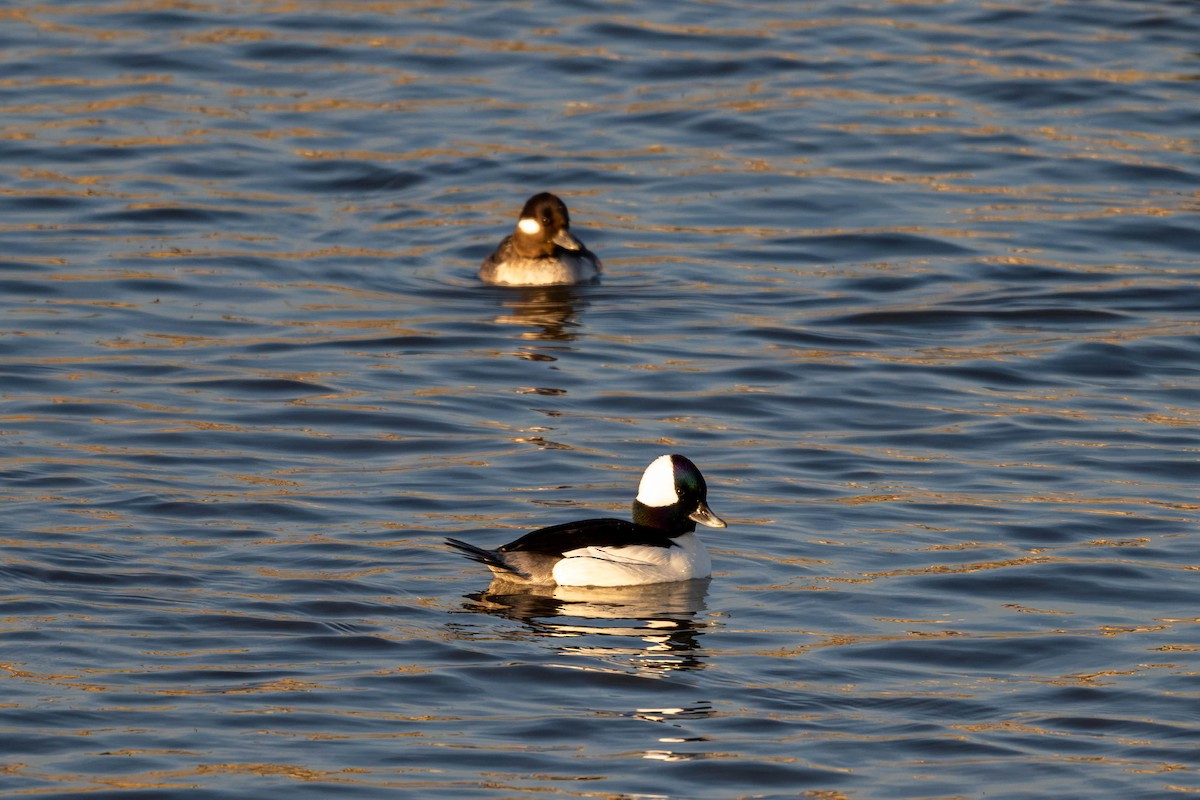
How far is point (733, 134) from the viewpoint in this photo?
2153 centimetres

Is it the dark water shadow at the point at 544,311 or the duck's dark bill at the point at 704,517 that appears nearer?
the duck's dark bill at the point at 704,517

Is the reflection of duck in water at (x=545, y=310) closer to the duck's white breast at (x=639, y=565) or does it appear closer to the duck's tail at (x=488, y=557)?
the duck's white breast at (x=639, y=565)

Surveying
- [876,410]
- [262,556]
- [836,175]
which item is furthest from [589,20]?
[262,556]

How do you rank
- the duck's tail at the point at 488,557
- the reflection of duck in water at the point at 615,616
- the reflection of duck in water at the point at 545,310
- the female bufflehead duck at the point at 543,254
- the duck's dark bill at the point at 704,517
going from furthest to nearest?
1. the female bufflehead duck at the point at 543,254
2. the reflection of duck in water at the point at 545,310
3. the duck's dark bill at the point at 704,517
4. the duck's tail at the point at 488,557
5. the reflection of duck in water at the point at 615,616

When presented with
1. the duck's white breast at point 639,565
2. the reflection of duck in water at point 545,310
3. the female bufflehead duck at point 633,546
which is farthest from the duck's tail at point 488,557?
the reflection of duck in water at point 545,310

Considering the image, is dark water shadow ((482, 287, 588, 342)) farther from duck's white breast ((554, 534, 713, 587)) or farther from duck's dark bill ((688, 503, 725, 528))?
duck's white breast ((554, 534, 713, 587))

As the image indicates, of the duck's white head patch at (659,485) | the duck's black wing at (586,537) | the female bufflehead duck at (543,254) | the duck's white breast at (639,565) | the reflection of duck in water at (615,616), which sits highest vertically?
the female bufflehead duck at (543,254)

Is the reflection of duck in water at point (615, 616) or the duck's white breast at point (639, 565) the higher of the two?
the duck's white breast at point (639, 565)

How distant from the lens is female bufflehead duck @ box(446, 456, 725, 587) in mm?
10539

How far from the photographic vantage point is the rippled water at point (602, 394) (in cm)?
886

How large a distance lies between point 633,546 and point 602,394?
3.57m

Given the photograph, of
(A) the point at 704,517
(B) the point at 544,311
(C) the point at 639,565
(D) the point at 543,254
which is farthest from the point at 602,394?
(C) the point at 639,565

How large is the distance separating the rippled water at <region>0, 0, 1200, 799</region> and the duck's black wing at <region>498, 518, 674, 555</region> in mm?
293

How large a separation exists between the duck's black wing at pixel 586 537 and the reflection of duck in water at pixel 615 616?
0.20 metres
